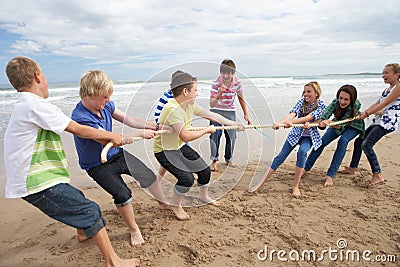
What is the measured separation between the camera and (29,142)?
198cm

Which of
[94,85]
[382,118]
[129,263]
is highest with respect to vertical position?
[94,85]

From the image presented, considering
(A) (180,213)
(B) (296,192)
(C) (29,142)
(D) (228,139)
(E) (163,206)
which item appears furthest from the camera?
(D) (228,139)

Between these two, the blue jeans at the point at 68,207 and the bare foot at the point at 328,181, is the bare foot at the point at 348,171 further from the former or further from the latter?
the blue jeans at the point at 68,207

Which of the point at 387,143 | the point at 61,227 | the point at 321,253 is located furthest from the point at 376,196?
the point at 61,227

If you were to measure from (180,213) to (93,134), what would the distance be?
4.61ft

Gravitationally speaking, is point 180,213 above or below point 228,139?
below

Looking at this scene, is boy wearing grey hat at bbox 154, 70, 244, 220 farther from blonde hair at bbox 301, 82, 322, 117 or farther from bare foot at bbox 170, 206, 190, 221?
blonde hair at bbox 301, 82, 322, 117

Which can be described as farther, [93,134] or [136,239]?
[136,239]

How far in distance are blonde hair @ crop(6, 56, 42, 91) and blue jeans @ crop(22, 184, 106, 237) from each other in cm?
75

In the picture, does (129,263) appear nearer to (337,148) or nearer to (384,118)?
(337,148)

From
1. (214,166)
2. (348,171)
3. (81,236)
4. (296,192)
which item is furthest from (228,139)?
(81,236)

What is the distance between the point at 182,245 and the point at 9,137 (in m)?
1.63

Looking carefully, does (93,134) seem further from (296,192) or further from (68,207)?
(296,192)

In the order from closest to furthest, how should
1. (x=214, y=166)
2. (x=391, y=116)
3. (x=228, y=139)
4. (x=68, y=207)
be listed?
(x=68, y=207)
(x=391, y=116)
(x=214, y=166)
(x=228, y=139)
